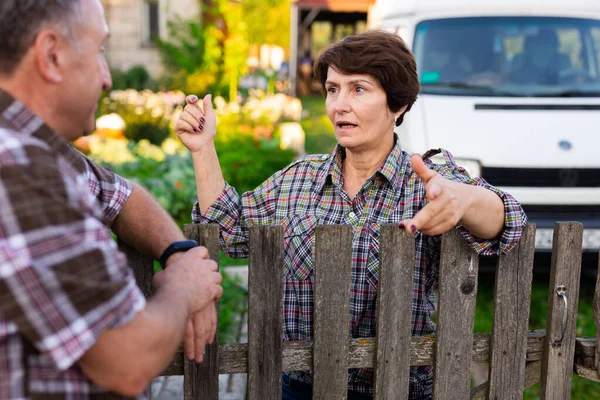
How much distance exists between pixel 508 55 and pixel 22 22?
4.93m

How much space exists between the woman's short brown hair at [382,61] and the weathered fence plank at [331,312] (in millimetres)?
608

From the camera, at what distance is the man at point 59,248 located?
41.6 inches

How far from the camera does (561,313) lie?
2158 mm

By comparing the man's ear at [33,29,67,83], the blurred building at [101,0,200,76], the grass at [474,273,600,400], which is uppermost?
the blurred building at [101,0,200,76]

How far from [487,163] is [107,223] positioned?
345 centimetres

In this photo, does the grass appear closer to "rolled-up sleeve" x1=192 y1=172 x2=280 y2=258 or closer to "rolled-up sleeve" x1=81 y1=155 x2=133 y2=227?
"rolled-up sleeve" x1=192 y1=172 x2=280 y2=258

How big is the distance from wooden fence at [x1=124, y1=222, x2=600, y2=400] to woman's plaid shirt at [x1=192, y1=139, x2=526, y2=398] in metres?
0.09

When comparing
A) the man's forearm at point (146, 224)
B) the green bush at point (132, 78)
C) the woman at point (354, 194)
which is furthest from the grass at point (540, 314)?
the green bush at point (132, 78)

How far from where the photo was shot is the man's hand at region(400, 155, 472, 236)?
5.56 feet

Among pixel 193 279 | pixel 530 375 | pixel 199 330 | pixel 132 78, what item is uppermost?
pixel 132 78

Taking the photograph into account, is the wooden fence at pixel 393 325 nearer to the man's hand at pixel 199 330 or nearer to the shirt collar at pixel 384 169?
the shirt collar at pixel 384 169

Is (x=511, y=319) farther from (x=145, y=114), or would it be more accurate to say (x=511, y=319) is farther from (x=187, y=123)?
(x=145, y=114)

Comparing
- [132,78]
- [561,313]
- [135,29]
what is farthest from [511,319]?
[135,29]

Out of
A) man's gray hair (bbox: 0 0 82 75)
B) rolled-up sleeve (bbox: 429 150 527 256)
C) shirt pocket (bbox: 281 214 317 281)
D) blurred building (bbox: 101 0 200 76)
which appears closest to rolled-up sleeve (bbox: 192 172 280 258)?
shirt pocket (bbox: 281 214 317 281)
